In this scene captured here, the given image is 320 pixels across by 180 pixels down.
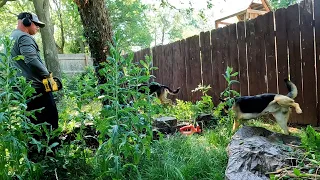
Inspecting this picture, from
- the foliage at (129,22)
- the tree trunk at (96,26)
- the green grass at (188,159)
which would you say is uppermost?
the foliage at (129,22)

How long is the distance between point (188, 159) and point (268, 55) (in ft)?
9.15

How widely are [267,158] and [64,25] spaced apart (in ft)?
87.7

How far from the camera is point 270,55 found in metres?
4.89

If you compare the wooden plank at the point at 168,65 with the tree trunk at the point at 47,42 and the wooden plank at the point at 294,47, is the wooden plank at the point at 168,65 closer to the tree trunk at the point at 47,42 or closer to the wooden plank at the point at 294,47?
the wooden plank at the point at 294,47

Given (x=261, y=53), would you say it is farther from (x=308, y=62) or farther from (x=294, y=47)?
(x=308, y=62)

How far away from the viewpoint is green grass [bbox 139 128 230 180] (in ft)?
8.97

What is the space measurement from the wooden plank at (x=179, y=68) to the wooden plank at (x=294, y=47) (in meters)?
3.48

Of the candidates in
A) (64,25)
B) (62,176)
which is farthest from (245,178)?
(64,25)

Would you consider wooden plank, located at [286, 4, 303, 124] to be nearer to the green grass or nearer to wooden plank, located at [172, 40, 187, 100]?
the green grass

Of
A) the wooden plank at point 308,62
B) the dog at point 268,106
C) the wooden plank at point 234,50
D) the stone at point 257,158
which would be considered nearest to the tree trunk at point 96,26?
the dog at point 268,106

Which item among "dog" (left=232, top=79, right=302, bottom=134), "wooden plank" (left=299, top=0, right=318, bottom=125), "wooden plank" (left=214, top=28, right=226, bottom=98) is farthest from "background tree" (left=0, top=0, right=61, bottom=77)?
"wooden plank" (left=299, top=0, right=318, bottom=125)

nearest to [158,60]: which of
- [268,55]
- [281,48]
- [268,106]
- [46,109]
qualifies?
[268,55]

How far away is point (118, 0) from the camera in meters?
23.8

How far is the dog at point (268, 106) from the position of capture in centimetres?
383
